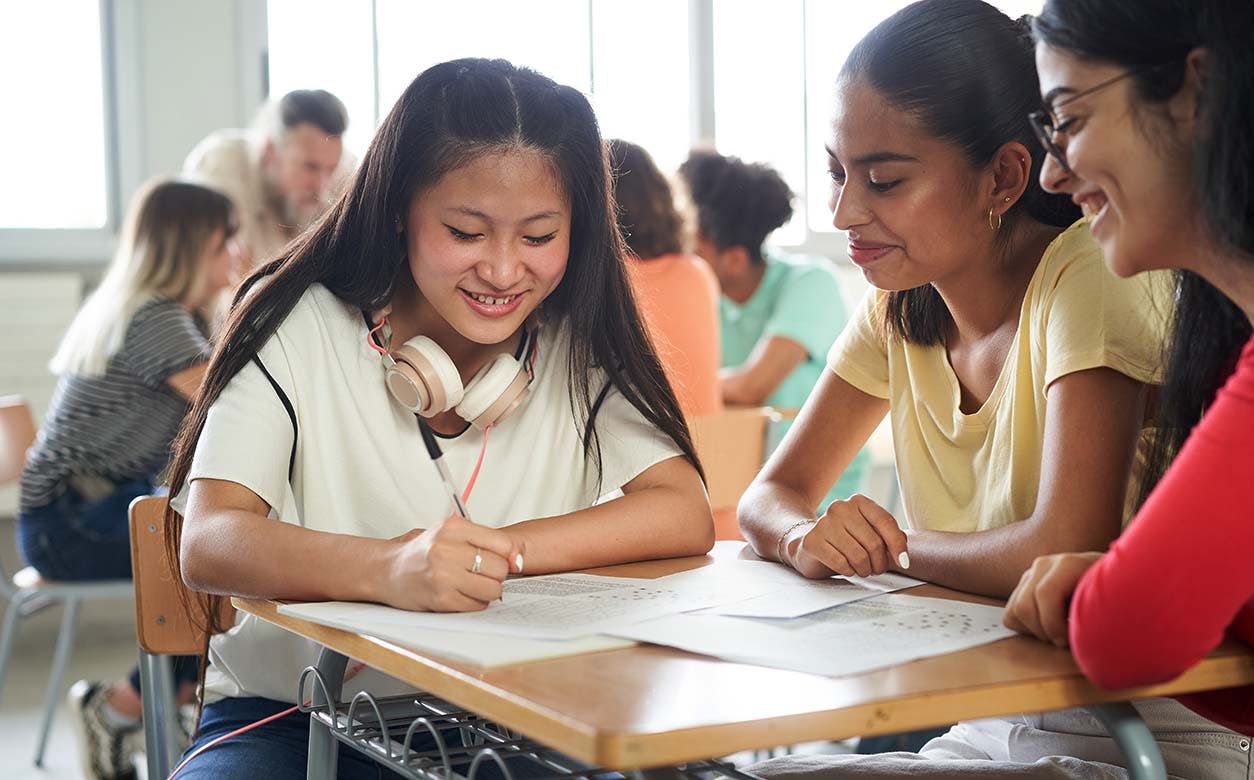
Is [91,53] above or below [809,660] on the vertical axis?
above

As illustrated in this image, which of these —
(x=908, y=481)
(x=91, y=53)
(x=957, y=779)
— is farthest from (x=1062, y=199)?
(x=91, y=53)

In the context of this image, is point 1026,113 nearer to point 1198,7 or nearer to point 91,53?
point 1198,7

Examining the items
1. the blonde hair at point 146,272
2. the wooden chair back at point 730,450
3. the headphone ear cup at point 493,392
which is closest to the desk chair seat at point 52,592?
the blonde hair at point 146,272

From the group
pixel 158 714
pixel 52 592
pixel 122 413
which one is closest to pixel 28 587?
pixel 52 592

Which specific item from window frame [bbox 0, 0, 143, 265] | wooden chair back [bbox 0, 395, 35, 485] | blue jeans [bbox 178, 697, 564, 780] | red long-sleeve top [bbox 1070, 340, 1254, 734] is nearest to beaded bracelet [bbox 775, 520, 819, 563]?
blue jeans [bbox 178, 697, 564, 780]

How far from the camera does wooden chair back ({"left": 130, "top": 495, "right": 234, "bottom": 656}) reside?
1.60 meters

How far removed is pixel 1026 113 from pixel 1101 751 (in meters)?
0.63

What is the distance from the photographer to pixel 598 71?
17.3 ft

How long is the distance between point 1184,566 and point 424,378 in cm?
79

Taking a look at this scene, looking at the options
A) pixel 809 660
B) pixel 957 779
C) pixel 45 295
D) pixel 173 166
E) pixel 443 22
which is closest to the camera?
pixel 809 660

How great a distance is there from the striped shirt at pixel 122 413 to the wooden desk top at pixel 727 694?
2.39m

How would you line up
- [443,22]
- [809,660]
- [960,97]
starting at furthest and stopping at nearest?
[443,22] → [960,97] → [809,660]

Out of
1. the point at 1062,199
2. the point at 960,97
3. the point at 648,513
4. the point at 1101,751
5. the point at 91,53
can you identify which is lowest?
the point at 1101,751

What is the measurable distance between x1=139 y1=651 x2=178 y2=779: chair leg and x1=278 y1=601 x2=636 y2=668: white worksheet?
21.2 inches
